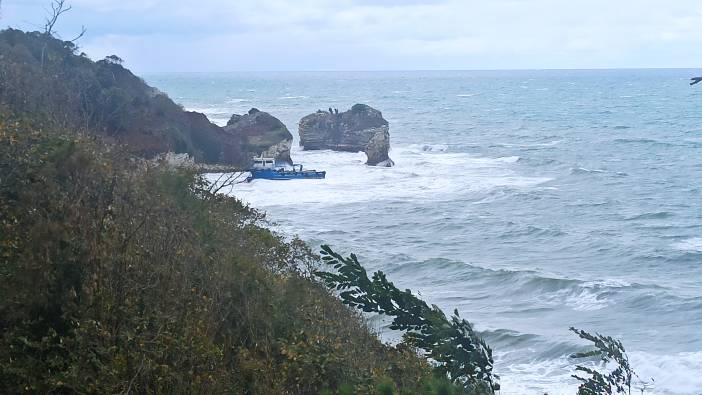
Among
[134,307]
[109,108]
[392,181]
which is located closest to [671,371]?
[134,307]

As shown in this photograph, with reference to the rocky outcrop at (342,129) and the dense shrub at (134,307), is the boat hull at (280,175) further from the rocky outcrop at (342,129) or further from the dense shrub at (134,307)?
the dense shrub at (134,307)

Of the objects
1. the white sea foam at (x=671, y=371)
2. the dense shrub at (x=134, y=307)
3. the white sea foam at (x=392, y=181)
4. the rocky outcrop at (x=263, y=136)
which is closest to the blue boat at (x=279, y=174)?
the white sea foam at (x=392, y=181)

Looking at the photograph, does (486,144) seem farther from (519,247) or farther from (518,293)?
(518,293)

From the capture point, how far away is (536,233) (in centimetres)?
3425

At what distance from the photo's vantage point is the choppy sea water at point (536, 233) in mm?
20203

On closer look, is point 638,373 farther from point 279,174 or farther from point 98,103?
point 279,174

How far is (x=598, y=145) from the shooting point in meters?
70.6

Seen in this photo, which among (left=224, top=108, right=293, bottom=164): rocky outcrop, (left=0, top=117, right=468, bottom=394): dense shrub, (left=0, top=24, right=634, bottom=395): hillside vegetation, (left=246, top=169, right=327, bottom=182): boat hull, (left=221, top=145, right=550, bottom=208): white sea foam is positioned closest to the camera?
(left=0, top=24, right=634, bottom=395): hillside vegetation

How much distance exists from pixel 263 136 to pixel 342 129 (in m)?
14.2

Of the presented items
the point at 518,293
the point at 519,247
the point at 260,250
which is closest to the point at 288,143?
the point at 519,247

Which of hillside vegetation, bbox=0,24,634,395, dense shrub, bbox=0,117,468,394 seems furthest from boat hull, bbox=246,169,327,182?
dense shrub, bbox=0,117,468,394

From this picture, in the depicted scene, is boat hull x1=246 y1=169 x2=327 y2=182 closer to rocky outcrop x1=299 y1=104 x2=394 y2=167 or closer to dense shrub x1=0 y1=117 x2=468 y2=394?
rocky outcrop x1=299 y1=104 x2=394 y2=167

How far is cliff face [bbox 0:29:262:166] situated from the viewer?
17.6 meters

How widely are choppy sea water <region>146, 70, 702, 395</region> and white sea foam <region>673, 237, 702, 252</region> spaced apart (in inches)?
5.9
